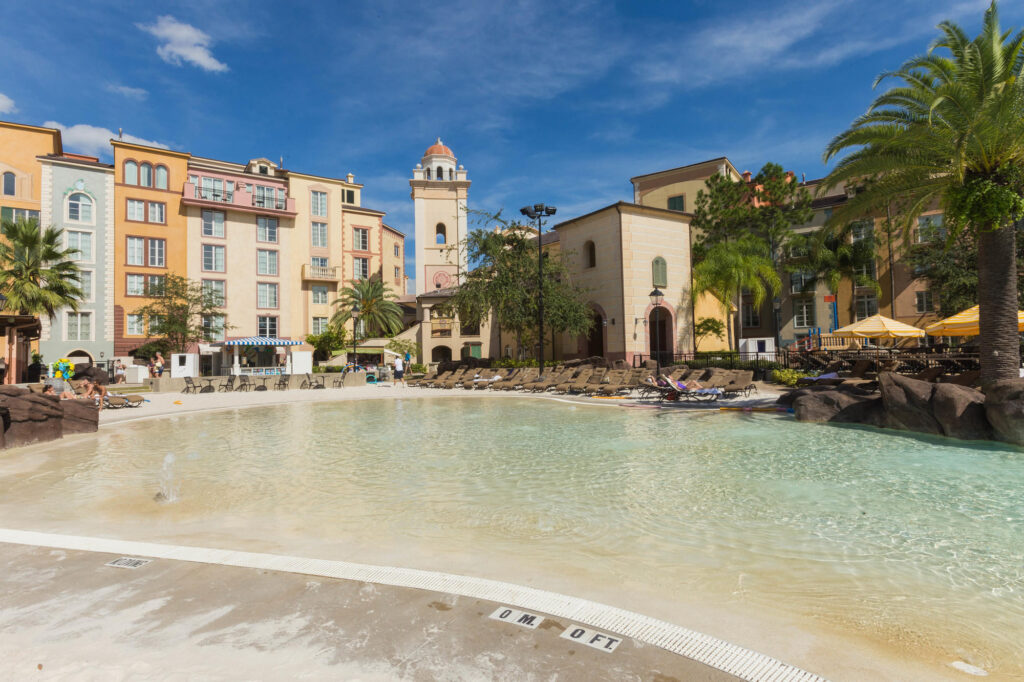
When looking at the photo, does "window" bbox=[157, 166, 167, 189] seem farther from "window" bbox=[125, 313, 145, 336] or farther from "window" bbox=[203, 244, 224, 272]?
"window" bbox=[125, 313, 145, 336]

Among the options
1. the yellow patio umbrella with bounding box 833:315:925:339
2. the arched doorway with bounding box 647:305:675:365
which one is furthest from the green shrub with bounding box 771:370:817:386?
the arched doorway with bounding box 647:305:675:365

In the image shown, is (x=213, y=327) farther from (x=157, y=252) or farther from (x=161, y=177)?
(x=161, y=177)

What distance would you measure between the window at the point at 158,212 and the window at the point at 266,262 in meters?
6.59

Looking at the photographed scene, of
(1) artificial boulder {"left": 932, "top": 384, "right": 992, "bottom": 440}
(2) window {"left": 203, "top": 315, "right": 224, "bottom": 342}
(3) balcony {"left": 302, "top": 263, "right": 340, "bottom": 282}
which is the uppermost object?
(3) balcony {"left": 302, "top": 263, "right": 340, "bottom": 282}

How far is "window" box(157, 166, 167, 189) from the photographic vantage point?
39.5 m

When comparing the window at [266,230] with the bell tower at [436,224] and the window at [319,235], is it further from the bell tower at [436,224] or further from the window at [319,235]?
the bell tower at [436,224]

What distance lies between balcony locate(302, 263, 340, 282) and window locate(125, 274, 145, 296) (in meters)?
11.1

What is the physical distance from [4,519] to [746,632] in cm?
704

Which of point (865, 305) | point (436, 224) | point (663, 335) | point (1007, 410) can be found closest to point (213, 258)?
point (436, 224)

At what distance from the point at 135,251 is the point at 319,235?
13.2 meters

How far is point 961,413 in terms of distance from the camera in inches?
398

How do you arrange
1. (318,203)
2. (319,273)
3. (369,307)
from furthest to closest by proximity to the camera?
(318,203), (369,307), (319,273)

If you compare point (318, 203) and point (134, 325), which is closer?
point (134, 325)

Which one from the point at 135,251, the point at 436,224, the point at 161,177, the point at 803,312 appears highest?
the point at 161,177
